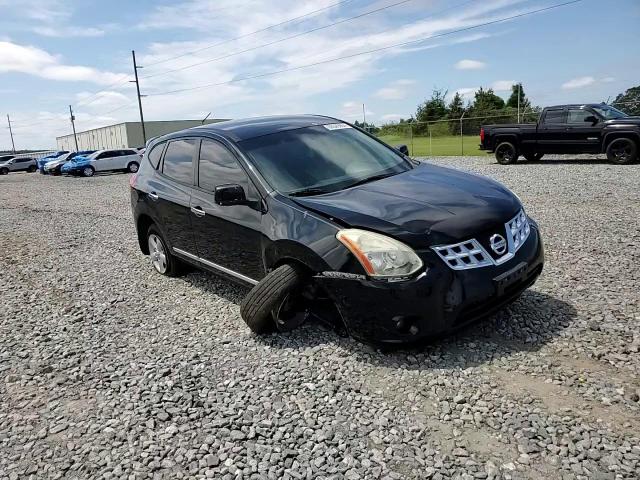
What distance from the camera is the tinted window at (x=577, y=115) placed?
50.9 ft

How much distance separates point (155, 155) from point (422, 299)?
13.6ft

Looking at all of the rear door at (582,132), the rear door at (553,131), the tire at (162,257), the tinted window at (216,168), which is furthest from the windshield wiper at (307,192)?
the rear door at (553,131)

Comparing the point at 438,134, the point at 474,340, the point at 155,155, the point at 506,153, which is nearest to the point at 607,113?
the point at 506,153

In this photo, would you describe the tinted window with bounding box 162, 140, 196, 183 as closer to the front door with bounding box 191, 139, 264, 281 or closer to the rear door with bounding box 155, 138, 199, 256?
the rear door with bounding box 155, 138, 199, 256

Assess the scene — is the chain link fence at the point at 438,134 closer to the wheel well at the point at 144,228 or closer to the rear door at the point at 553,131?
the rear door at the point at 553,131

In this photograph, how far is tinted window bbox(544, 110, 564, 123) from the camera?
16016 millimetres

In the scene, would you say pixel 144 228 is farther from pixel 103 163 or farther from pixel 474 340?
pixel 103 163

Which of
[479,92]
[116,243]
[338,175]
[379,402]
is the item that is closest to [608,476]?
[379,402]

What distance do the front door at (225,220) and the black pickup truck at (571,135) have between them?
46.9 feet

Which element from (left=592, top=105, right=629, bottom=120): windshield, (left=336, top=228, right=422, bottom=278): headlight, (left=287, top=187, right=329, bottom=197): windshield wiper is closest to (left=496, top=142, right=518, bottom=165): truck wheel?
(left=592, top=105, right=629, bottom=120): windshield

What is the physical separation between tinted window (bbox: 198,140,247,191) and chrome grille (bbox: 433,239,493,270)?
6.35 feet

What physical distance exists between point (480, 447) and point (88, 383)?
2715 mm

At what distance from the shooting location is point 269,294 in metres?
3.67

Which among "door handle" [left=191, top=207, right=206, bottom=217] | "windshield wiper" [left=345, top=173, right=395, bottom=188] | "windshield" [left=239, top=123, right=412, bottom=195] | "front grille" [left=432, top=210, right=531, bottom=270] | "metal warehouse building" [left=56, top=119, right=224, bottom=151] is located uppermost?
"metal warehouse building" [left=56, top=119, right=224, bottom=151]
